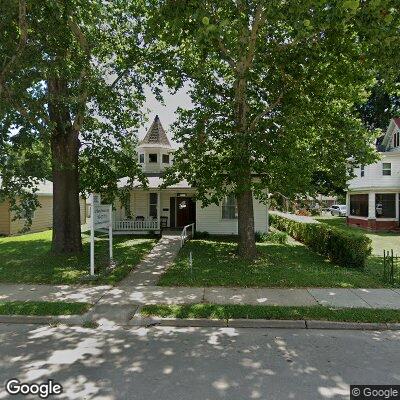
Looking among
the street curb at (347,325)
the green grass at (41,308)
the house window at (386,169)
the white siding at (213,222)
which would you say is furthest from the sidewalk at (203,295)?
the house window at (386,169)

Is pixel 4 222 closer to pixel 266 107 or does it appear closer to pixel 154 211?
pixel 154 211

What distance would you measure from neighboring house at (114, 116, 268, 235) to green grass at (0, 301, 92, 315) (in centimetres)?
1100

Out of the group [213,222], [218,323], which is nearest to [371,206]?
[213,222]

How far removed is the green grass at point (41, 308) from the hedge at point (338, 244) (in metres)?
8.48

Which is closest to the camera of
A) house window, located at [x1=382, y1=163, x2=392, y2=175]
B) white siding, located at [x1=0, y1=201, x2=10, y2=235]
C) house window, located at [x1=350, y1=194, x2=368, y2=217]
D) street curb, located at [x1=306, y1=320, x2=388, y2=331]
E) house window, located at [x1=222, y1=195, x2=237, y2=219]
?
street curb, located at [x1=306, y1=320, x2=388, y2=331]

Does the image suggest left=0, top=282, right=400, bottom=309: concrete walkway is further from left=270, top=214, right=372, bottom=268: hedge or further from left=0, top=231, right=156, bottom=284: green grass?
left=270, top=214, right=372, bottom=268: hedge

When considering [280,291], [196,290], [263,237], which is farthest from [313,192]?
[196,290]

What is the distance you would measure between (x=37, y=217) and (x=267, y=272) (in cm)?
2170

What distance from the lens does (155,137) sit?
25391 millimetres

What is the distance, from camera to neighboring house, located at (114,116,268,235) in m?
21.4

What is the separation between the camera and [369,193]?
29.7 m

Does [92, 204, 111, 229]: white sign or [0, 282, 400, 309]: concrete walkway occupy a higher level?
[92, 204, 111, 229]: white sign

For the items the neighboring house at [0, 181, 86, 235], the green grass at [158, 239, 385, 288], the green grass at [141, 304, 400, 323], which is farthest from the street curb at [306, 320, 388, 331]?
the neighboring house at [0, 181, 86, 235]

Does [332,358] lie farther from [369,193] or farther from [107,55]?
[369,193]
